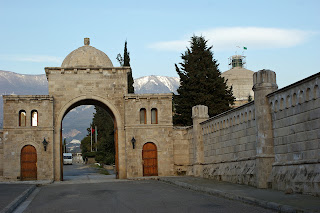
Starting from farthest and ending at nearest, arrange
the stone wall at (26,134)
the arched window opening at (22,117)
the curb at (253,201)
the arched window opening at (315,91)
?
the arched window opening at (22,117)
the stone wall at (26,134)
the arched window opening at (315,91)
the curb at (253,201)

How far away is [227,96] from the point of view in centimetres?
4356

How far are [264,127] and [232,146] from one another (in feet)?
16.0

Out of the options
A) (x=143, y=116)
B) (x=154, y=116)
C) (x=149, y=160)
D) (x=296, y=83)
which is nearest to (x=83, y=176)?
(x=149, y=160)

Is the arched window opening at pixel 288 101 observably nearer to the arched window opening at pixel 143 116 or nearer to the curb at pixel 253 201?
the curb at pixel 253 201

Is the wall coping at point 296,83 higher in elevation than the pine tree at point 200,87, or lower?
lower

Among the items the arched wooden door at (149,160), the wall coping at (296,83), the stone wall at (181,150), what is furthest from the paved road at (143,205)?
the stone wall at (181,150)

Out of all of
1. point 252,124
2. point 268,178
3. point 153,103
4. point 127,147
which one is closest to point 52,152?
point 127,147

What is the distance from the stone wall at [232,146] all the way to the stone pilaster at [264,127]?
49.7 inches

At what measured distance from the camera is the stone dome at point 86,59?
1277 inches

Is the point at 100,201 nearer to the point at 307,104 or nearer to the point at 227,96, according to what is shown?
the point at 307,104

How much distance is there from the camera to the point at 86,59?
32.6m

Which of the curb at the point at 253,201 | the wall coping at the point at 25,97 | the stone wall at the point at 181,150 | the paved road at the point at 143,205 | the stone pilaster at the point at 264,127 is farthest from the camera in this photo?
the stone wall at the point at 181,150

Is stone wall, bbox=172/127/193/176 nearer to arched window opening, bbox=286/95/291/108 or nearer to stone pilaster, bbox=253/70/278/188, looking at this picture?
stone pilaster, bbox=253/70/278/188

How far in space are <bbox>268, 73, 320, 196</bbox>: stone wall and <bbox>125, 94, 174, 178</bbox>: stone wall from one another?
49.1 ft
